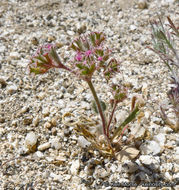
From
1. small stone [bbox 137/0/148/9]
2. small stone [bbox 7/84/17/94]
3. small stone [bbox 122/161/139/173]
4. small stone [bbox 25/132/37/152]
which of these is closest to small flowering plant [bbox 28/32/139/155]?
small stone [bbox 122/161/139/173]

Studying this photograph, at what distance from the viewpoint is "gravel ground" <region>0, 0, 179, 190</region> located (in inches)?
77.4

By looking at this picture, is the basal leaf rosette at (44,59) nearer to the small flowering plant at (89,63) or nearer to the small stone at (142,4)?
the small flowering plant at (89,63)

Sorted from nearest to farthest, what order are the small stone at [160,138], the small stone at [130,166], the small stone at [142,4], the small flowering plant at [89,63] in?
the small flowering plant at [89,63]
the small stone at [130,166]
the small stone at [160,138]
the small stone at [142,4]

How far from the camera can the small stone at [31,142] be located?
2.19 metres

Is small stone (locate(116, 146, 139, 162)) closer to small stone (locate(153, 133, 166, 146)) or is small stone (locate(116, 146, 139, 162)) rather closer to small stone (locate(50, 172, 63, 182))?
small stone (locate(153, 133, 166, 146))

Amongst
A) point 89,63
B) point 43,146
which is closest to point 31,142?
point 43,146

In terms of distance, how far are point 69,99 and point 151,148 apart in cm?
101

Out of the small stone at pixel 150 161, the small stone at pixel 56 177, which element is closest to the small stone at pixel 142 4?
the small stone at pixel 150 161

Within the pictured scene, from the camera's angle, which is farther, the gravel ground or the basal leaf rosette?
the gravel ground

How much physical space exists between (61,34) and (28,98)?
3.93 ft

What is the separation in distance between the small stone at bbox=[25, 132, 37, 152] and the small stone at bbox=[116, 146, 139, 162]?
2.38 feet

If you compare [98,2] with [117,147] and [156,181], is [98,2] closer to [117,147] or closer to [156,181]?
[117,147]

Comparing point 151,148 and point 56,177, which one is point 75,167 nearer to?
point 56,177

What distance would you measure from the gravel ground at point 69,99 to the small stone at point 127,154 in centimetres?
3
